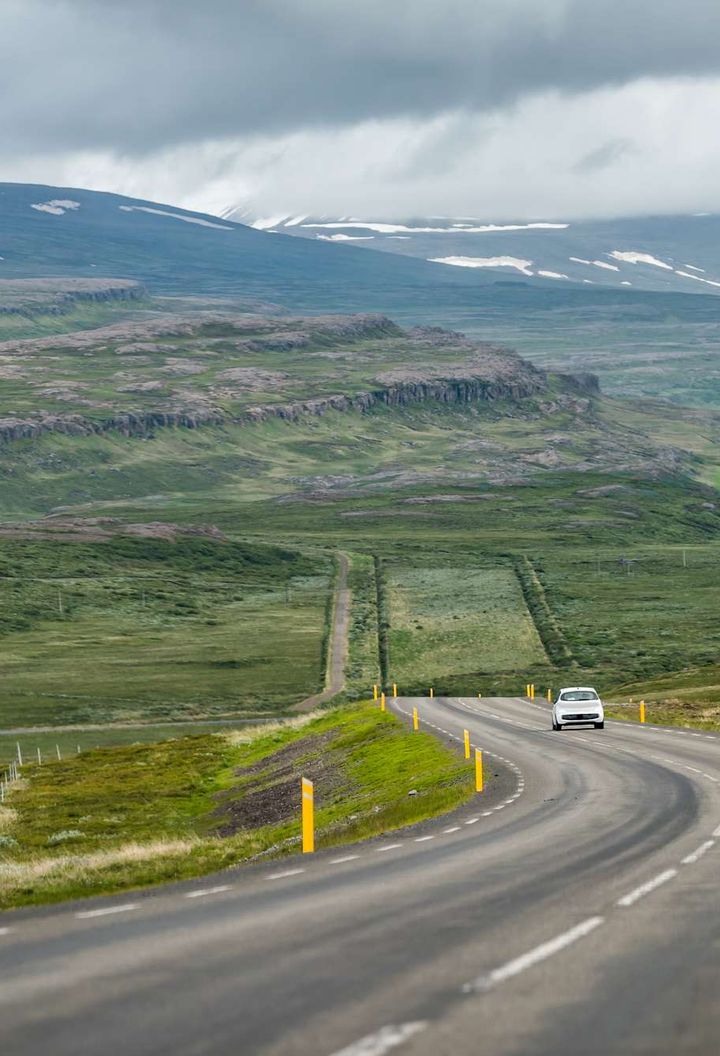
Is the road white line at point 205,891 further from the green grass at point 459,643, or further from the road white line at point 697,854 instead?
the green grass at point 459,643

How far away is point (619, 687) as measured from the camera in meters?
128

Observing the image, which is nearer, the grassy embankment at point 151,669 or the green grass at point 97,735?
the green grass at point 97,735

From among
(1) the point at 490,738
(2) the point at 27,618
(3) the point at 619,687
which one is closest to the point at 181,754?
(1) the point at 490,738

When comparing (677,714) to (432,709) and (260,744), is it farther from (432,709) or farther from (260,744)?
(260,744)

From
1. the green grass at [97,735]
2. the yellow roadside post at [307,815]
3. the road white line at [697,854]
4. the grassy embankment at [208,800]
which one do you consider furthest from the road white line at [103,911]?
the green grass at [97,735]

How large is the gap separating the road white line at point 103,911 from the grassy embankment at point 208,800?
336cm

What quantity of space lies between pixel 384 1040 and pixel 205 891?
10.3m

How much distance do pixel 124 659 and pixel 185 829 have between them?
117 meters

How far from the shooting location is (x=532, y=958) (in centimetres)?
1542

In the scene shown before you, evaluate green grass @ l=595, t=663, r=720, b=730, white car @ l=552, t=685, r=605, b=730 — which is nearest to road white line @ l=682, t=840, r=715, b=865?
white car @ l=552, t=685, r=605, b=730

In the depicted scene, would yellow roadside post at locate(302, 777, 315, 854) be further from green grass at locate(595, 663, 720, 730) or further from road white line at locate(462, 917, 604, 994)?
green grass at locate(595, 663, 720, 730)

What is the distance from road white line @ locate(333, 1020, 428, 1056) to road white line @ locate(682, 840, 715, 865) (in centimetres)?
1281

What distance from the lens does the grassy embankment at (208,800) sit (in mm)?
28984

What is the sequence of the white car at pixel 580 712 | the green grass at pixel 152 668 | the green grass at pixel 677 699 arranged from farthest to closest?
1. the green grass at pixel 152 668
2. the green grass at pixel 677 699
3. the white car at pixel 580 712
